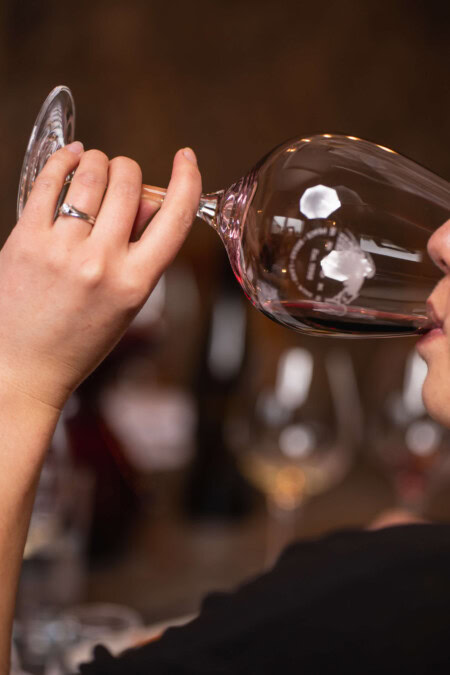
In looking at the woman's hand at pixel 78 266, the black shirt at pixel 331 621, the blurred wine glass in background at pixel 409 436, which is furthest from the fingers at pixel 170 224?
the blurred wine glass in background at pixel 409 436

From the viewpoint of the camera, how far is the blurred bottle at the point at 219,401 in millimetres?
1324

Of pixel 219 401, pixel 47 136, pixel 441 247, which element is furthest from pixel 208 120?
pixel 441 247

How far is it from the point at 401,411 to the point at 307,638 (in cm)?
58

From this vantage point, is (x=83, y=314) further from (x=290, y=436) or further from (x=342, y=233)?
(x=290, y=436)

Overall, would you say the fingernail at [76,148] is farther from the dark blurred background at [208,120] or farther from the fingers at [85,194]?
the dark blurred background at [208,120]

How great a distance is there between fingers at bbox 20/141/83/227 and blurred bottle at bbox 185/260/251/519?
3.02 feet

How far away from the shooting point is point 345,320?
47 centimetres

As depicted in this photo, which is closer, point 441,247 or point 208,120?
point 441,247

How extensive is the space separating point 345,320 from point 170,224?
0.38 feet

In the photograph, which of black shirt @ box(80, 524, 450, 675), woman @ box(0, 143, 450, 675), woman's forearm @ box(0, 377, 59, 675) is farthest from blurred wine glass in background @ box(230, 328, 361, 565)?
woman's forearm @ box(0, 377, 59, 675)

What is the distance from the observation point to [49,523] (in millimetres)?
796

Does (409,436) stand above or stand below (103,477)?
above

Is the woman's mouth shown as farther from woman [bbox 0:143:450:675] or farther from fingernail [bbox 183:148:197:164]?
fingernail [bbox 183:148:197:164]

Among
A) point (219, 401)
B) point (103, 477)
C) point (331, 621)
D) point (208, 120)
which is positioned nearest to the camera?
point (331, 621)
